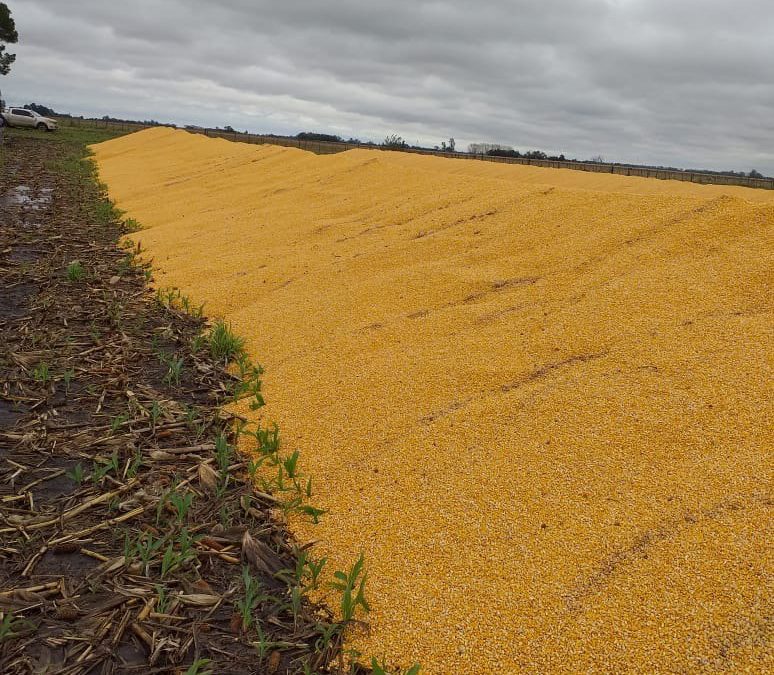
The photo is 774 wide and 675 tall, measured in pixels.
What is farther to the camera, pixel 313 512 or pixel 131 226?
pixel 131 226

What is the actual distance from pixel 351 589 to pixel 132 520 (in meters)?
1.11

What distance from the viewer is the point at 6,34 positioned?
39.0 meters

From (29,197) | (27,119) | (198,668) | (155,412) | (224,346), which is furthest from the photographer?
(27,119)

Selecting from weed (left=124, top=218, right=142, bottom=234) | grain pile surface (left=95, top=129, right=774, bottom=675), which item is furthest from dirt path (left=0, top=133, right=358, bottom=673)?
weed (left=124, top=218, right=142, bottom=234)

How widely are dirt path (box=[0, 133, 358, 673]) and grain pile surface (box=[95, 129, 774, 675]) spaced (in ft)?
0.99

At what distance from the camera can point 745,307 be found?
3.78 metres

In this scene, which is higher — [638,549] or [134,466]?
[638,549]

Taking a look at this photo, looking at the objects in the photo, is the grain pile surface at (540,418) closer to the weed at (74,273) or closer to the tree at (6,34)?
the weed at (74,273)

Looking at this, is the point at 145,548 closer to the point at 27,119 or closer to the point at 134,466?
the point at 134,466

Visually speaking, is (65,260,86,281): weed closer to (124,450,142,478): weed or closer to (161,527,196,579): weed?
(124,450,142,478): weed

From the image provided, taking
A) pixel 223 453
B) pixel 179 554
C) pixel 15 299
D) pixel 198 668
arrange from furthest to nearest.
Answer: pixel 15 299 → pixel 223 453 → pixel 179 554 → pixel 198 668

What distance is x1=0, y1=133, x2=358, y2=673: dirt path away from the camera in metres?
2.05

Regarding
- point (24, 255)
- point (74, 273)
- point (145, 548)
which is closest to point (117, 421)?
point (145, 548)

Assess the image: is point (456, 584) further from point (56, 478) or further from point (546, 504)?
point (56, 478)
